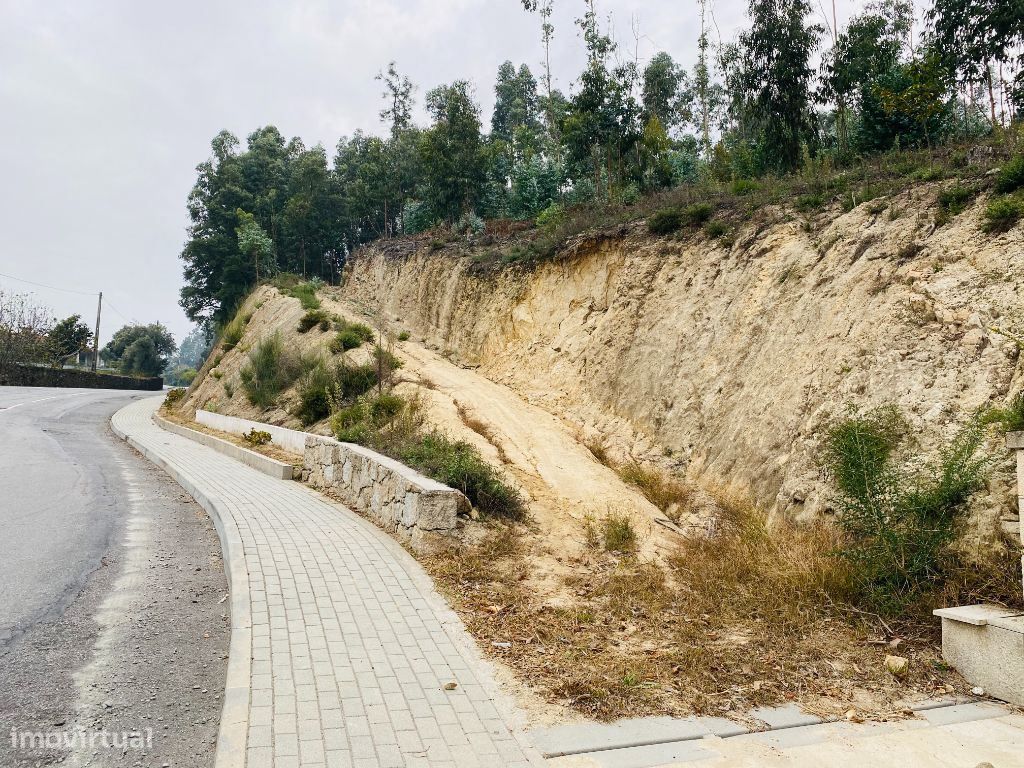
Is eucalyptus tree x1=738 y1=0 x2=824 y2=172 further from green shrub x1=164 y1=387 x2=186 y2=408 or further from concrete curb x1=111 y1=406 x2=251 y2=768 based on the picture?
green shrub x1=164 y1=387 x2=186 y2=408

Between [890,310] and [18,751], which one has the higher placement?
[890,310]

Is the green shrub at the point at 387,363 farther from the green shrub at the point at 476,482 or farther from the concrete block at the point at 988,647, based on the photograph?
the concrete block at the point at 988,647

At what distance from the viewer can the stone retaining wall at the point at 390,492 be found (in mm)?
7582

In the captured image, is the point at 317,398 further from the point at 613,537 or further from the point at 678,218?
the point at 613,537

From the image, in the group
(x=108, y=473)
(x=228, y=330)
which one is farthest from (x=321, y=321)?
(x=108, y=473)

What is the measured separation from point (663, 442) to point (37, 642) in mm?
10746

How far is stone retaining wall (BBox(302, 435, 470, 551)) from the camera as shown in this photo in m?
7.58

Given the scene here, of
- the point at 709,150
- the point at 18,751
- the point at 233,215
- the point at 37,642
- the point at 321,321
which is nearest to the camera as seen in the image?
the point at 18,751

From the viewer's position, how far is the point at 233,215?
148 ft

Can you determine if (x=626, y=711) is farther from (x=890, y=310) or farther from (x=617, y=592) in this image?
(x=890, y=310)

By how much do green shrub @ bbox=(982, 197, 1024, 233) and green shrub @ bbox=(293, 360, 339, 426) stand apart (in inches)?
550

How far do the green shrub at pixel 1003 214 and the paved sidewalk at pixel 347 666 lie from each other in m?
A: 9.43

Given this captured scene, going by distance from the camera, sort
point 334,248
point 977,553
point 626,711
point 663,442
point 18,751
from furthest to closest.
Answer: point 334,248 < point 663,442 < point 977,553 < point 626,711 < point 18,751

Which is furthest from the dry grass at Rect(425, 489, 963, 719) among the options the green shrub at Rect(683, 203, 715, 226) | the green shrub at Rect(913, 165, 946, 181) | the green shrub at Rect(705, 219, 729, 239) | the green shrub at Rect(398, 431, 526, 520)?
the green shrub at Rect(683, 203, 715, 226)
